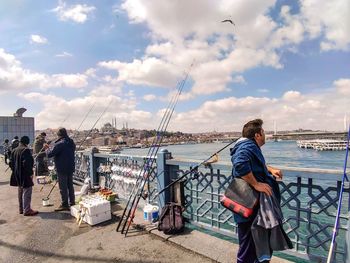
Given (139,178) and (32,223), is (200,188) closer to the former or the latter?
(139,178)

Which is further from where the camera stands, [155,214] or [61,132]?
[61,132]

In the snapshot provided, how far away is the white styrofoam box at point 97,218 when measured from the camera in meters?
→ 4.96

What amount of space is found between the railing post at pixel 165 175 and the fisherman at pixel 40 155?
302 inches

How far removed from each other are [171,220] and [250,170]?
235cm

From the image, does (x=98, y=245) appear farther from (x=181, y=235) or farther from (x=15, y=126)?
(x=15, y=126)

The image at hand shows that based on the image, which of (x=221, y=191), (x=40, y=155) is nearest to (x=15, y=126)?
(x=40, y=155)

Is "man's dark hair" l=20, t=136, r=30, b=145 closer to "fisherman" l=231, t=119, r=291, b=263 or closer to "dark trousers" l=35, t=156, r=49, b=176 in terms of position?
"fisherman" l=231, t=119, r=291, b=263

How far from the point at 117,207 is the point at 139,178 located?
1.02m

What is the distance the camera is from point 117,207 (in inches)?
234

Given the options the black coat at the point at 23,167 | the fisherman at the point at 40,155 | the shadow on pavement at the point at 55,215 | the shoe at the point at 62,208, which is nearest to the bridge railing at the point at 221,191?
the shoe at the point at 62,208

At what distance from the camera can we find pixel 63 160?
5.96 metres

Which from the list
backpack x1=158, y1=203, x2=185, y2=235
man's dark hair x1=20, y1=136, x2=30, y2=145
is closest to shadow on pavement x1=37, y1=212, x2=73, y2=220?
man's dark hair x1=20, y1=136, x2=30, y2=145

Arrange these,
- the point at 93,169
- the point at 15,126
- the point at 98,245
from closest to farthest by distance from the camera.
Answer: the point at 98,245 → the point at 93,169 → the point at 15,126

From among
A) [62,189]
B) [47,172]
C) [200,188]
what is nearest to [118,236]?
[200,188]
